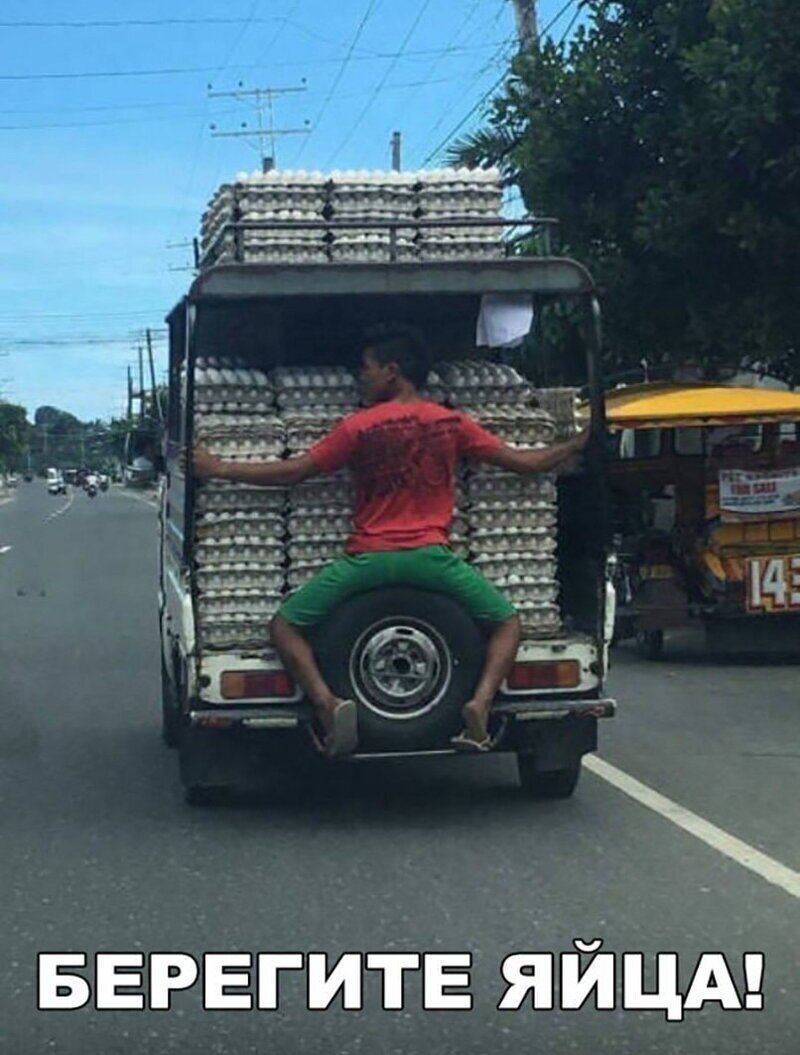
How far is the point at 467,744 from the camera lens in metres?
8.48

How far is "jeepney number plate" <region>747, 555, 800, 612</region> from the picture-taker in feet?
49.2

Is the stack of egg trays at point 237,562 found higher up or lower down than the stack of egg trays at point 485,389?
lower down

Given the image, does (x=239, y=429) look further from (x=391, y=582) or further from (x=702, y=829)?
(x=702, y=829)

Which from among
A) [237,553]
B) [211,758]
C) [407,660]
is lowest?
[211,758]

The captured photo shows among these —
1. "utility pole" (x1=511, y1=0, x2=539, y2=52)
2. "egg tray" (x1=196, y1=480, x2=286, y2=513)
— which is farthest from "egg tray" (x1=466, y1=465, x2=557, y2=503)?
"utility pole" (x1=511, y1=0, x2=539, y2=52)

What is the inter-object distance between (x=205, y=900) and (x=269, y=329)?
3290 mm

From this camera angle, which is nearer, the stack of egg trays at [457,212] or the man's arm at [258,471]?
the man's arm at [258,471]

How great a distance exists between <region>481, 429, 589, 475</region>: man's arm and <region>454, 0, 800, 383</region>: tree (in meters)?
6.19

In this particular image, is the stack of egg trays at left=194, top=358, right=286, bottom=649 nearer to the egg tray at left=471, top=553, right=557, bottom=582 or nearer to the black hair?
the black hair

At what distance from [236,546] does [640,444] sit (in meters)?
9.22

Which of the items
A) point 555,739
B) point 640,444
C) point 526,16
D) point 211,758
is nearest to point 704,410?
point 640,444

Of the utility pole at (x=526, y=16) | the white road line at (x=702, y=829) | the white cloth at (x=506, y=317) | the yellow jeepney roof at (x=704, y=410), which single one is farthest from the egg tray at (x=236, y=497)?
the utility pole at (x=526, y=16)

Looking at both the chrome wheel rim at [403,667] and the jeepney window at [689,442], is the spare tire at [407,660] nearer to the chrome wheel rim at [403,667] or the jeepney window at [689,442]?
the chrome wheel rim at [403,667]

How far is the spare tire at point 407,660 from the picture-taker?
851 centimetres
